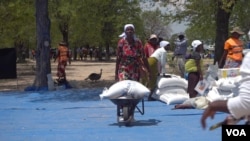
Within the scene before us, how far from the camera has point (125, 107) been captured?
8.55 metres

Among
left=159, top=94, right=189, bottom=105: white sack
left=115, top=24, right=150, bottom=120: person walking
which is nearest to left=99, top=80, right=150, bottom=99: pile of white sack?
left=115, top=24, right=150, bottom=120: person walking

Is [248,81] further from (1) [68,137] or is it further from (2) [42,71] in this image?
(2) [42,71]

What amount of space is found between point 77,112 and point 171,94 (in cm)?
232

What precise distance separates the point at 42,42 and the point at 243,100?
13801 millimetres

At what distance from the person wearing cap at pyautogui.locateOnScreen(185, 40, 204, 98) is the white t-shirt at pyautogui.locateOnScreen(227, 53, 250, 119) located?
7918 mm

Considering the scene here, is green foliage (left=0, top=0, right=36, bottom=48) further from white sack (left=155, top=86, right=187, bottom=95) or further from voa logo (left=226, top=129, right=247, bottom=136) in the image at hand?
voa logo (left=226, top=129, right=247, bottom=136)

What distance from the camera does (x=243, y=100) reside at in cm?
328

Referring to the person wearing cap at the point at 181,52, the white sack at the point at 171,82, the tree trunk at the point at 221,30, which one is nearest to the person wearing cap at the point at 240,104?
the white sack at the point at 171,82

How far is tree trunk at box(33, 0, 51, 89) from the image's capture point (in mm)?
16375

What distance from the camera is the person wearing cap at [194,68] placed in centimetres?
1134

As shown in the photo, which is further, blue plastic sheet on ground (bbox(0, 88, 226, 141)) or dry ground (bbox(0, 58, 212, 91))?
dry ground (bbox(0, 58, 212, 91))

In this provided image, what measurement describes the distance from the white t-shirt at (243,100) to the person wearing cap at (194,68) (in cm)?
792

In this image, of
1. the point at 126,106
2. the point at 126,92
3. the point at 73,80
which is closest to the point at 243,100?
the point at 126,92

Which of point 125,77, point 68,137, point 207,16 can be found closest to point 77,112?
point 125,77
